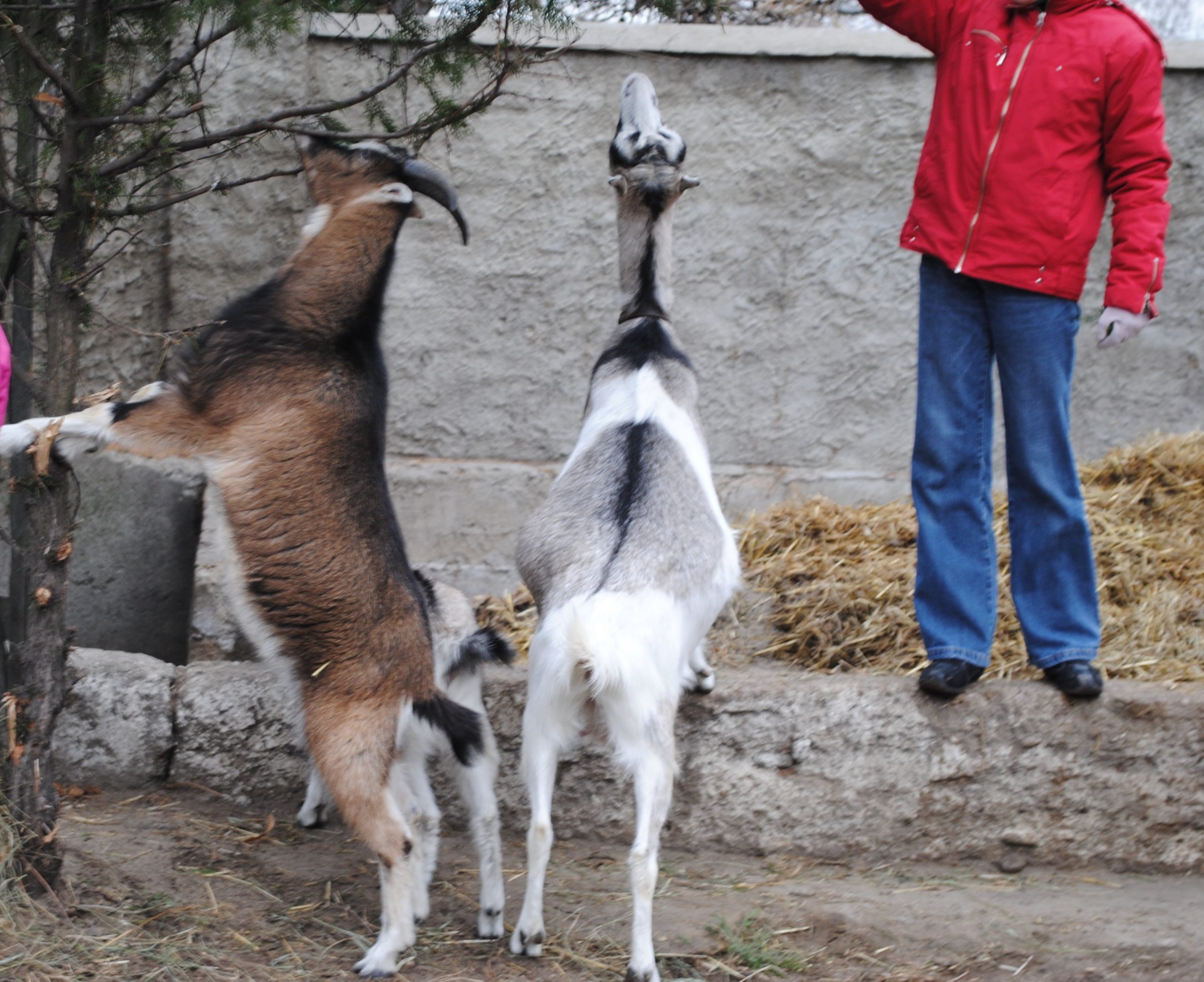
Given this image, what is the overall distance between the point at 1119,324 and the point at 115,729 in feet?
10.7

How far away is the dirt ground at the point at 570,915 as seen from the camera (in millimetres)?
3006

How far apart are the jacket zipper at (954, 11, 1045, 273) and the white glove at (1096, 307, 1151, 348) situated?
44 cm

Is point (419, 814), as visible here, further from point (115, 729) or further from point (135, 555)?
point (135, 555)

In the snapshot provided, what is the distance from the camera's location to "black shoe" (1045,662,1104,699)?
3795mm

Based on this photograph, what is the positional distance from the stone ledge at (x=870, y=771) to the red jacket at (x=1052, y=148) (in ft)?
4.41

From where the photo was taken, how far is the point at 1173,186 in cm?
553

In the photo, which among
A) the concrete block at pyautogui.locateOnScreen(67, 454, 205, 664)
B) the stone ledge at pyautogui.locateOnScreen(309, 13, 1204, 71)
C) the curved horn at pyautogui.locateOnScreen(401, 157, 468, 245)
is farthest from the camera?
the stone ledge at pyautogui.locateOnScreen(309, 13, 1204, 71)

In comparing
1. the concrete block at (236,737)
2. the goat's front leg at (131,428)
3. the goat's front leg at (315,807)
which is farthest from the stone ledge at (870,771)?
the goat's front leg at (131,428)

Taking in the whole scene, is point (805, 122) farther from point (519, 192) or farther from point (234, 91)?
point (234, 91)

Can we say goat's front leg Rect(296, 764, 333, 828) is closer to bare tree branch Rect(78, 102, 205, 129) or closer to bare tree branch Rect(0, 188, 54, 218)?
bare tree branch Rect(0, 188, 54, 218)

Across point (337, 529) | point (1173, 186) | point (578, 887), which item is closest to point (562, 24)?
point (337, 529)

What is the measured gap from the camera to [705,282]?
559cm

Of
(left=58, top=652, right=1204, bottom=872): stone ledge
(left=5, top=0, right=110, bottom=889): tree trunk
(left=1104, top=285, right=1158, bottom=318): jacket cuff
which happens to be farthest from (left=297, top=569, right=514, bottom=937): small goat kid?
(left=1104, top=285, right=1158, bottom=318): jacket cuff

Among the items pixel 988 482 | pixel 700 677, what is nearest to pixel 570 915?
pixel 700 677
